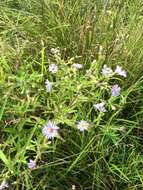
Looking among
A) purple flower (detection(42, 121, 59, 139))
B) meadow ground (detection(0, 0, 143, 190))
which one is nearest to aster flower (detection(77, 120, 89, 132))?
meadow ground (detection(0, 0, 143, 190))

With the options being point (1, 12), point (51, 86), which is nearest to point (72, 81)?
point (51, 86)

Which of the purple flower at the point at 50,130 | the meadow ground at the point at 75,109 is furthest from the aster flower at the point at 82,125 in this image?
the purple flower at the point at 50,130

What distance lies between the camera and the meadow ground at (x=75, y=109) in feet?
5.49

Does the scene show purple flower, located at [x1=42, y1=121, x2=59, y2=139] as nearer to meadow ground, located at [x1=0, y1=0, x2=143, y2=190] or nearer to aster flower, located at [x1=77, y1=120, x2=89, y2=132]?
meadow ground, located at [x1=0, y1=0, x2=143, y2=190]

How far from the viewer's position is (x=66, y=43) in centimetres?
220

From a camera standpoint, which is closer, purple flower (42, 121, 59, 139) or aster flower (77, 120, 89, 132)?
purple flower (42, 121, 59, 139)

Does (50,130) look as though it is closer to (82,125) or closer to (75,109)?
(82,125)

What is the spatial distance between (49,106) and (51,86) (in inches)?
3.1

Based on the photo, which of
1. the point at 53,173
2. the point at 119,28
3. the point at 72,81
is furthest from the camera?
the point at 119,28

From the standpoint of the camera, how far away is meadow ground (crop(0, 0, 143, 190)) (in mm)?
1675

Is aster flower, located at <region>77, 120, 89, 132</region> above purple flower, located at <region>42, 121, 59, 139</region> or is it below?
below

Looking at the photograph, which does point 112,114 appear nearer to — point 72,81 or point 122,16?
point 72,81

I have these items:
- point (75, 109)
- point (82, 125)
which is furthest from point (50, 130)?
point (75, 109)

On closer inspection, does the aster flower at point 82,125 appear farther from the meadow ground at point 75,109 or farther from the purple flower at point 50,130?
the purple flower at point 50,130
